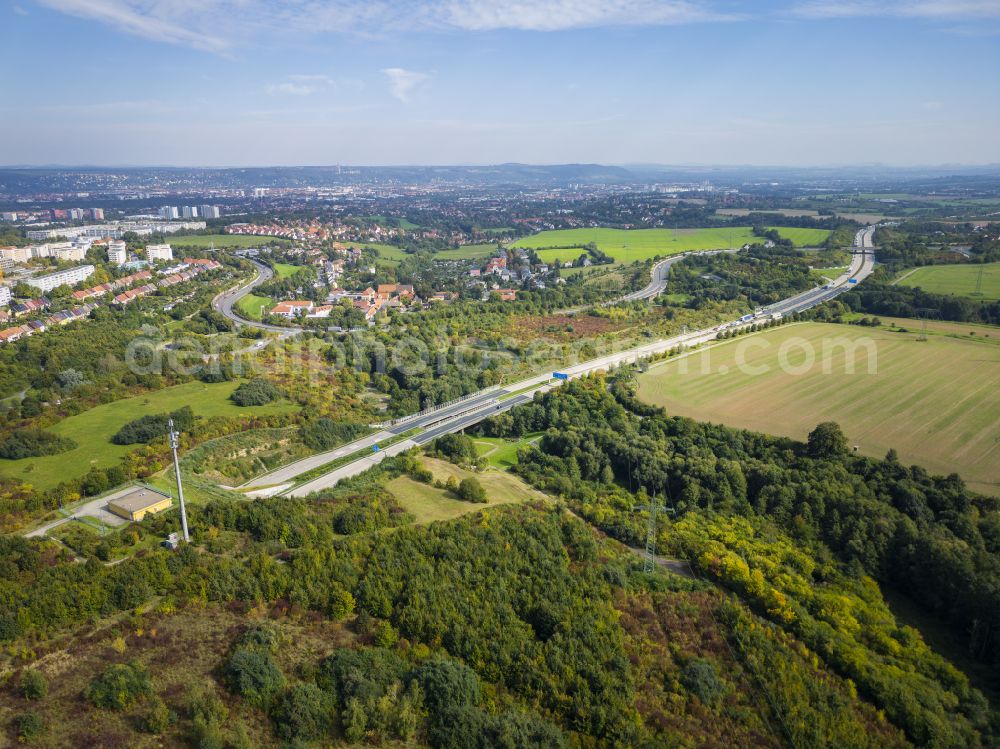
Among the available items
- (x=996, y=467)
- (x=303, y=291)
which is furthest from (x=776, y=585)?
(x=303, y=291)

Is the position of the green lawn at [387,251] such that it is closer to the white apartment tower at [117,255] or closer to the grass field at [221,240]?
the grass field at [221,240]

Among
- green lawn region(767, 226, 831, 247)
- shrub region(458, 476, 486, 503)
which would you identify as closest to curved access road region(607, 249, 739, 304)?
green lawn region(767, 226, 831, 247)

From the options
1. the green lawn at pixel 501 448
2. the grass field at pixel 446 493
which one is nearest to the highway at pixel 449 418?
the green lawn at pixel 501 448

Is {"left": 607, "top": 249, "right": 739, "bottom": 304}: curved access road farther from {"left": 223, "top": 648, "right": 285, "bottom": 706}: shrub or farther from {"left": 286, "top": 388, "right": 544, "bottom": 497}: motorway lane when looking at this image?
{"left": 223, "top": 648, "right": 285, "bottom": 706}: shrub

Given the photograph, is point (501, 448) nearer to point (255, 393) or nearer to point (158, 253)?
point (255, 393)

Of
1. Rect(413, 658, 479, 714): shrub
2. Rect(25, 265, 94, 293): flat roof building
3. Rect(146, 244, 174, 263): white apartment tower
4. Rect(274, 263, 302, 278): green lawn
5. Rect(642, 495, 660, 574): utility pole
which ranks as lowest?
Rect(642, 495, 660, 574): utility pole

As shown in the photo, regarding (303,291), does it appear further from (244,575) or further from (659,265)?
(244,575)

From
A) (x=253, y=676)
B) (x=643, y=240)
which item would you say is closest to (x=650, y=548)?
(x=253, y=676)
